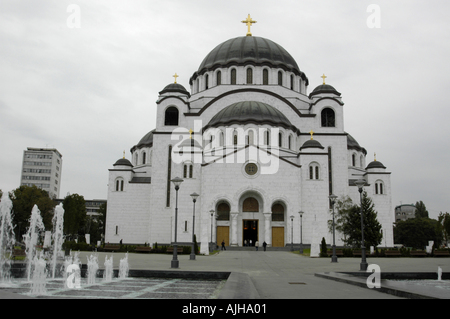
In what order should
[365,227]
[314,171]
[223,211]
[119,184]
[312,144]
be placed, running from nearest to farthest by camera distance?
[365,227]
[223,211]
[314,171]
[312,144]
[119,184]

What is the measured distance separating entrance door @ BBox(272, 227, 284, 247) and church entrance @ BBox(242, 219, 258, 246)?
1.69 meters

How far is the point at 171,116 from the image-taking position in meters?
43.4

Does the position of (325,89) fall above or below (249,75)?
below

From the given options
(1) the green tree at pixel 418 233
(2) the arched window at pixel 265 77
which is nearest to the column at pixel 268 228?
(2) the arched window at pixel 265 77

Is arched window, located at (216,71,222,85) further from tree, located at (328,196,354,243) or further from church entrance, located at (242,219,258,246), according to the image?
tree, located at (328,196,354,243)

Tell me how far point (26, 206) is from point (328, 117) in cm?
3695

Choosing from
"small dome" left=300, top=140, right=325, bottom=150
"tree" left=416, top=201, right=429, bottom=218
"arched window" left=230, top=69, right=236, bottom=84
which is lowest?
"tree" left=416, top=201, right=429, bottom=218

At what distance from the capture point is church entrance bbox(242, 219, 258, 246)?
3753 centimetres

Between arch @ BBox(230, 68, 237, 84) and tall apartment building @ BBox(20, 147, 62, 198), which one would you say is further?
tall apartment building @ BBox(20, 147, 62, 198)

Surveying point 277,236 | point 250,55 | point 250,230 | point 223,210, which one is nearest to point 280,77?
point 250,55

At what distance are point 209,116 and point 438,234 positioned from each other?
45.4m

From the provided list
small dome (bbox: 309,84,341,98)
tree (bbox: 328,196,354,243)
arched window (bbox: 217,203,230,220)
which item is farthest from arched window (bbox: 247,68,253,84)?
tree (bbox: 328,196,354,243)

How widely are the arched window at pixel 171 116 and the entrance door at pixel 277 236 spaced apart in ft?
51.8

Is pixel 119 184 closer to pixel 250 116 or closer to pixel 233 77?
pixel 250 116
